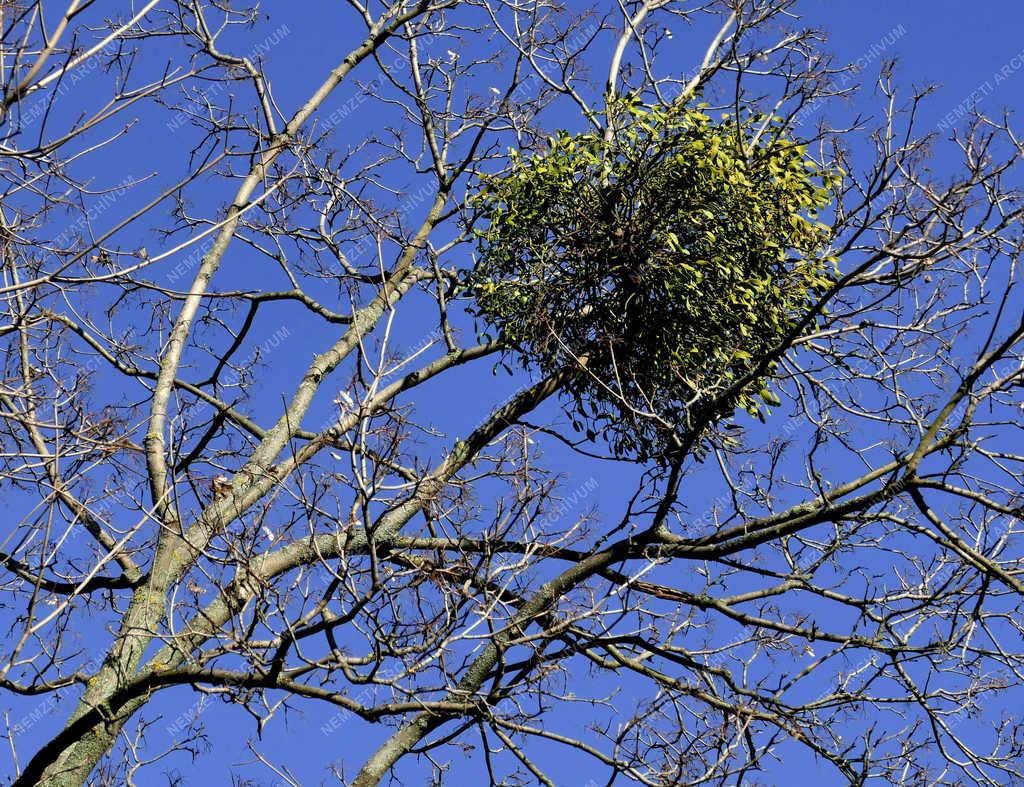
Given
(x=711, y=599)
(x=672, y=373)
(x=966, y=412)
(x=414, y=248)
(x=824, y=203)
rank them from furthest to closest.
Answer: (x=414, y=248), (x=824, y=203), (x=672, y=373), (x=711, y=599), (x=966, y=412)

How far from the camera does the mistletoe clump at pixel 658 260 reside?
23.6 ft

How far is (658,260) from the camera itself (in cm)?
716

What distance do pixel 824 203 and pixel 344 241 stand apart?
3.33 m

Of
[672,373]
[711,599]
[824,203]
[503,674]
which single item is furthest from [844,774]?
[824,203]

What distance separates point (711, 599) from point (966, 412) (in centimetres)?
190

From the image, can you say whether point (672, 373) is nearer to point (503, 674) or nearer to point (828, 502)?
point (828, 502)

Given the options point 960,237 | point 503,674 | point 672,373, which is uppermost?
point 672,373

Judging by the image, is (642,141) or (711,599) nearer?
(711,599)

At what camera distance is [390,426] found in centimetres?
547

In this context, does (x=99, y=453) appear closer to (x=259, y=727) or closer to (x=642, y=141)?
(x=259, y=727)

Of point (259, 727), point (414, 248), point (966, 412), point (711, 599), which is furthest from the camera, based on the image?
point (414, 248)

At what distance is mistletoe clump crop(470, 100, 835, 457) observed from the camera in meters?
7.20

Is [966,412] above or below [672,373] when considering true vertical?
below

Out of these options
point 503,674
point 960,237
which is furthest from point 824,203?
point 503,674
